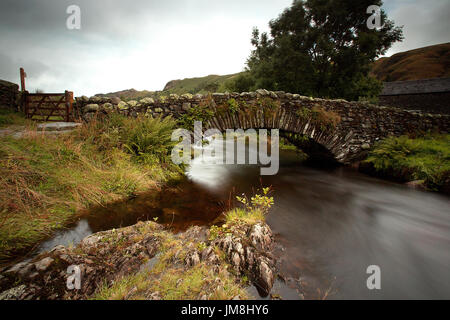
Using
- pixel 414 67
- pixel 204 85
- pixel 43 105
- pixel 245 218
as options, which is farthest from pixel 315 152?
pixel 414 67

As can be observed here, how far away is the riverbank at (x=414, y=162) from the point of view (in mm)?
5527

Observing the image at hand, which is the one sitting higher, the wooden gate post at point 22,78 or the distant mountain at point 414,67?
the distant mountain at point 414,67

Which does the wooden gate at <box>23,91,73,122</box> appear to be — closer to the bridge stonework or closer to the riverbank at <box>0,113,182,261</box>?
→ the bridge stonework

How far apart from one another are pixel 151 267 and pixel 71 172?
3.28m

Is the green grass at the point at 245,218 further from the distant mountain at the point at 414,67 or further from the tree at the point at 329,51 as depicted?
the distant mountain at the point at 414,67

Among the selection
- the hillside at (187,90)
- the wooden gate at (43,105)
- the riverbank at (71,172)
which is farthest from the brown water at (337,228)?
the hillside at (187,90)

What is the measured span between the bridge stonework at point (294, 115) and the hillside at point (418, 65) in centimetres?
6077

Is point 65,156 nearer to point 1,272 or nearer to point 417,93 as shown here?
point 1,272

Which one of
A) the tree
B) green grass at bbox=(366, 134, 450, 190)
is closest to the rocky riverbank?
green grass at bbox=(366, 134, 450, 190)

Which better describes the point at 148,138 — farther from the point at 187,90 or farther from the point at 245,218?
the point at 187,90

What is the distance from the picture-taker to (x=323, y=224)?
11.7 feet

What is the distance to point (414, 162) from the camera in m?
6.23

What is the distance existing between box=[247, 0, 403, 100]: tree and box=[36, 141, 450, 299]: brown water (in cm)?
1088

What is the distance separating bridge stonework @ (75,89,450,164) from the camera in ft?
19.5
